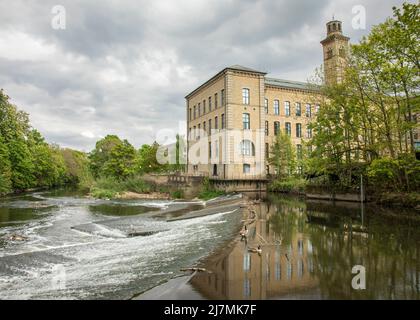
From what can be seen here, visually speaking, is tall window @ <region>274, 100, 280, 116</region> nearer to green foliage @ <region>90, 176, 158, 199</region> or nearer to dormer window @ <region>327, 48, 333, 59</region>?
dormer window @ <region>327, 48, 333, 59</region>

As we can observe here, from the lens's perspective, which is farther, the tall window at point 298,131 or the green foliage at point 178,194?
the tall window at point 298,131

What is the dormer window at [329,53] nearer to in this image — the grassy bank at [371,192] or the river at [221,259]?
the grassy bank at [371,192]

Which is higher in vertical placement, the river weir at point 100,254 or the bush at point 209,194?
the bush at point 209,194

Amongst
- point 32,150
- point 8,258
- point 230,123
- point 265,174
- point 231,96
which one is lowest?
point 8,258

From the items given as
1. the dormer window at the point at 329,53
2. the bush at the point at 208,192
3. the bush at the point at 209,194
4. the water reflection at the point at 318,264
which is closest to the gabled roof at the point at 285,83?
the dormer window at the point at 329,53

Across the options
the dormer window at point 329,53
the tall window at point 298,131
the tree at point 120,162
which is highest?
the dormer window at point 329,53

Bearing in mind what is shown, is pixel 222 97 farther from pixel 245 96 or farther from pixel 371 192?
pixel 371 192

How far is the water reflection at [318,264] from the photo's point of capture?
5633mm

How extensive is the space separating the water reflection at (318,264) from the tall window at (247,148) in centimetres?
2676

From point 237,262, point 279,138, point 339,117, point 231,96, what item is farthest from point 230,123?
point 237,262

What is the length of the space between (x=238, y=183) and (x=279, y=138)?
8.62 m

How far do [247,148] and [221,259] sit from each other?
32.1 metres
